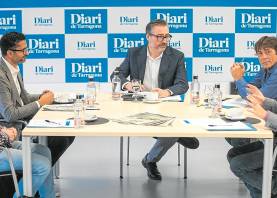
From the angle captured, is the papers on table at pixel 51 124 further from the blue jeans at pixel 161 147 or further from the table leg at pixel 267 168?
the blue jeans at pixel 161 147

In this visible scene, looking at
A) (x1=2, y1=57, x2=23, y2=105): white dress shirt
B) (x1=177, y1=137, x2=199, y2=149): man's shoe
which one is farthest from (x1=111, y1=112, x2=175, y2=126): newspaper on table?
(x1=177, y1=137, x2=199, y2=149): man's shoe

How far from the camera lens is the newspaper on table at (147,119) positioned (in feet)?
9.00

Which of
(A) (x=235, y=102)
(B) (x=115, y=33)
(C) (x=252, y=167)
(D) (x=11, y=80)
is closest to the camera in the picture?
(C) (x=252, y=167)

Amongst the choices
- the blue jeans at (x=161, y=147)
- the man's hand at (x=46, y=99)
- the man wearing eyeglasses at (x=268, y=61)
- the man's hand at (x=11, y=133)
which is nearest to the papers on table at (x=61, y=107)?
the man's hand at (x=46, y=99)

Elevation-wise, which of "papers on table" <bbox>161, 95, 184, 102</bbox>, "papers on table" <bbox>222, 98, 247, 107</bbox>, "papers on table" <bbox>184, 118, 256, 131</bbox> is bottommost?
"papers on table" <bbox>184, 118, 256, 131</bbox>

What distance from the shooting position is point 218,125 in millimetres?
2689

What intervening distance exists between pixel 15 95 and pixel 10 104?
6.4 inches

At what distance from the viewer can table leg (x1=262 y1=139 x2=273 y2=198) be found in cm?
256

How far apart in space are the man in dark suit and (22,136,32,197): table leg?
50 centimetres

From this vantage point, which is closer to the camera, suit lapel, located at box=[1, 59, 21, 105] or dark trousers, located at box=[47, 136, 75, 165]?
suit lapel, located at box=[1, 59, 21, 105]

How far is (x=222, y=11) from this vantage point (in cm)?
497

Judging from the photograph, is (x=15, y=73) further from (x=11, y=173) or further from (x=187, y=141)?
(x=187, y=141)

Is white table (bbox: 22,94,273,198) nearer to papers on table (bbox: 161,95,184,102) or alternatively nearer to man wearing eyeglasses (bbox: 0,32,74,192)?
man wearing eyeglasses (bbox: 0,32,74,192)

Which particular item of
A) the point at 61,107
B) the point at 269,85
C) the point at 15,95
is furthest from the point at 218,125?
the point at 15,95
